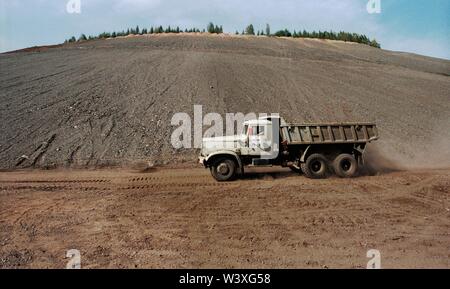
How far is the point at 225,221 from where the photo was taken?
9586mm

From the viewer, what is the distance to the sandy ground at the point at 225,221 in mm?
7535

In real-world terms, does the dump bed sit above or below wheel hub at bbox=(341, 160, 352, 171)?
above

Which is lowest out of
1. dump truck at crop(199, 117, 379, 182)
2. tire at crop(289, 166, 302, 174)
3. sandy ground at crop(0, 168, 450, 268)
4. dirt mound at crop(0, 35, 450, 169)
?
sandy ground at crop(0, 168, 450, 268)

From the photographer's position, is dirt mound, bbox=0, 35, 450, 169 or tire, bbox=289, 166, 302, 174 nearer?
tire, bbox=289, 166, 302, 174

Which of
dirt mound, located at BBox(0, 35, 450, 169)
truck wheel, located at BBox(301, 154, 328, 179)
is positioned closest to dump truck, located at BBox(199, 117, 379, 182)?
truck wheel, located at BBox(301, 154, 328, 179)

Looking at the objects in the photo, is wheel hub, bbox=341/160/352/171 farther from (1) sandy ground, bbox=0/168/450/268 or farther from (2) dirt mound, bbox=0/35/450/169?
(2) dirt mound, bbox=0/35/450/169

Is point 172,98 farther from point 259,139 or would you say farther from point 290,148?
point 290,148

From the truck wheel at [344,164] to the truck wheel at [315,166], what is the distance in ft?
1.26

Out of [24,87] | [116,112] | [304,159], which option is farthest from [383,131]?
[24,87]

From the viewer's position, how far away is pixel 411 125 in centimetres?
2392

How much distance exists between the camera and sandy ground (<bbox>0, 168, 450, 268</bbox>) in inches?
297

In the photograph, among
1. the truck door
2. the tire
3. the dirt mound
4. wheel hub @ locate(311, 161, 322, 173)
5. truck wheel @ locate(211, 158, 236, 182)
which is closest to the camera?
truck wheel @ locate(211, 158, 236, 182)

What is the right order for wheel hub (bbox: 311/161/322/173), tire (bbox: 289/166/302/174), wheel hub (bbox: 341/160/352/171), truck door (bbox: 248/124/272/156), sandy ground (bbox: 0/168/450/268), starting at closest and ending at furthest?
sandy ground (bbox: 0/168/450/268) → truck door (bbox: 248/124/272/156) → wheel hub (bbox: 311/161/322/173) → wheel hub (bbox: 341/160/352/171) → tire (bbox: 289/166/302/174)
